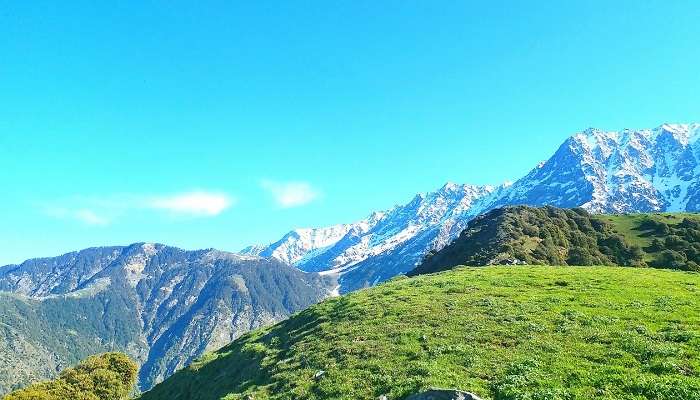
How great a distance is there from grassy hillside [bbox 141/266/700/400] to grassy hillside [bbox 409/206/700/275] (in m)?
41.4

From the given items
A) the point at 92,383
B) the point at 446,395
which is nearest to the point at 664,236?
the point at 446,395

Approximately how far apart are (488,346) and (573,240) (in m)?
91.7

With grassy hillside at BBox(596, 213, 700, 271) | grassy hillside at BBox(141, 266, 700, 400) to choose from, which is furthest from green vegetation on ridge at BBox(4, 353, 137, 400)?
grassy hillside at BBox(596, 213, 700, 271)

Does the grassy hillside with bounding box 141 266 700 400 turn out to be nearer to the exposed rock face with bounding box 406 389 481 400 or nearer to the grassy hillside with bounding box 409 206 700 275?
the exposed rock face with bounding box 406 389 481 400

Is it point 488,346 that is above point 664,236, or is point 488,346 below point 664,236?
above

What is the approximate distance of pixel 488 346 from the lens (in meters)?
30.9

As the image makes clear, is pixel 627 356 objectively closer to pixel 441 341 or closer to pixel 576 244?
pixel 441 341

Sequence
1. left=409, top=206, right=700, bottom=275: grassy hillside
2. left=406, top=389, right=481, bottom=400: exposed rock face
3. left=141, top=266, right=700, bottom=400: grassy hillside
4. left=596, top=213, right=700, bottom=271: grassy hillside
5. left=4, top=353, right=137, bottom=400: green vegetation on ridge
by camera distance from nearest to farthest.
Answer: left=406, top=389, right=481, bottom=400: exposed rock face → left=141, top=266, right=700, bottom=400: grassy hillside → left=4, top=353, right=137, bottom=400: green vegetation on ridge → left=409, top=206, right=700, bottom=275: grassy hillside → left=596, top=213, right=700, bottom=271: grassy hillside

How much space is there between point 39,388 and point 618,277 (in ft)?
341

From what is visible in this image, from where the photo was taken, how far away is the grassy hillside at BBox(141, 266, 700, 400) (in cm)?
2442

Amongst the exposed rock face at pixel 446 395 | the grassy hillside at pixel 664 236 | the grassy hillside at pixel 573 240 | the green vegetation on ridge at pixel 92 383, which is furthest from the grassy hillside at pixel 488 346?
the grassy hillside at pixel 664 236

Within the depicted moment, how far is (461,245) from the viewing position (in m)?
116

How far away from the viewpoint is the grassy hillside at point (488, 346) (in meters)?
24.4

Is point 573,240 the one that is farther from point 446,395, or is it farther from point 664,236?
point 446,395
